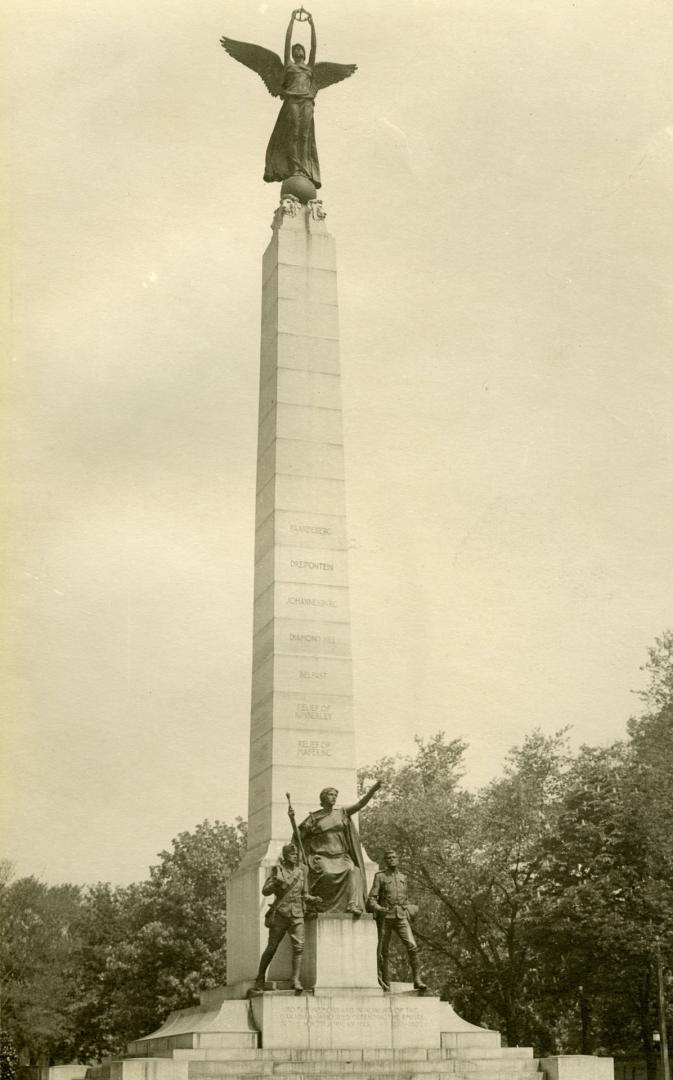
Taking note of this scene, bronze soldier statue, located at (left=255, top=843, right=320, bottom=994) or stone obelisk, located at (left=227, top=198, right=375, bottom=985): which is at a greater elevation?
stone obelisk, located at (left=227, top=198, right=375, bottom=985)

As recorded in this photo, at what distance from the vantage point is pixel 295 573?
20.9m

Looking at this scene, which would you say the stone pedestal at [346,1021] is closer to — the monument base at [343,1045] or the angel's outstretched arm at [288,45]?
the monument base at [343,1045]

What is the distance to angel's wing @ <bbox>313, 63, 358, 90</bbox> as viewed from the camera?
24.2m

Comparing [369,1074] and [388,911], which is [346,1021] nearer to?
[369,1074]

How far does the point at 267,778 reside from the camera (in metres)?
20.0

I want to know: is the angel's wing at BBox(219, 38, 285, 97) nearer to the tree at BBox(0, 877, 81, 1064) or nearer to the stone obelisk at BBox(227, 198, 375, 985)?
the stone obelisk at BBox(227, 198, 375, 985)

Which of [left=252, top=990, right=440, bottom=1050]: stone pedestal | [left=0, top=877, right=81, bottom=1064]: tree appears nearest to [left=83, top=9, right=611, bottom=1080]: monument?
[left=252, top=990, right=440, bottom=1050]: stone pedestal

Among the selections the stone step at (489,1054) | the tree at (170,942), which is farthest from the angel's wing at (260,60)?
the tree at (170,942)

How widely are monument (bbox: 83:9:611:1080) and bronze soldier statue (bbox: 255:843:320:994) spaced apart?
0.03 m

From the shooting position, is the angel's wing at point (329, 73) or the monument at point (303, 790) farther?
the angel's wing at point (329, 73)

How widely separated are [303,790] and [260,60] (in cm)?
1325

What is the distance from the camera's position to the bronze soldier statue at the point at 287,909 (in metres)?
17.3

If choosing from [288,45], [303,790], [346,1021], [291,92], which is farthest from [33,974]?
[288,45]

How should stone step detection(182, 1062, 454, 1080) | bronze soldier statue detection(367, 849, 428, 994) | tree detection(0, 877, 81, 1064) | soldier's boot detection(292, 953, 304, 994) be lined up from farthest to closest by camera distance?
tree detection(0, 877, 81, 1064)
bronze soldier statue detection(367, 849, 428, 994)
soldier's boot detection(292, 953, 304, 994)
stone step detection(182, 1062, 454, 1080)
